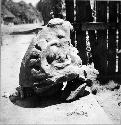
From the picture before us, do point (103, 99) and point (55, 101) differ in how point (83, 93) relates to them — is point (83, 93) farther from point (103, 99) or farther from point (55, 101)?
point (103, 99)

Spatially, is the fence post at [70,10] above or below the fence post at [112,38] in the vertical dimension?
above

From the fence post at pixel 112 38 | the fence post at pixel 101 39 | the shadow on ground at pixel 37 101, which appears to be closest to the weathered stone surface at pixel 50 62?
the shadow on ground at pixel 37 101

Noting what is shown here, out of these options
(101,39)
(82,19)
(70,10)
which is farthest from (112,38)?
(70,10)

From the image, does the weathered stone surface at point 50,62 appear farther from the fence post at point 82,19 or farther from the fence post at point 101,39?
the fence post at point 101,39

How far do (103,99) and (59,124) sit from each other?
2019mm

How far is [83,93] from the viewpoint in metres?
5.02

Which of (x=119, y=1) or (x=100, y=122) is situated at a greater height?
(x=119, y=1)

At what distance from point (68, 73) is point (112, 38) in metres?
2.51

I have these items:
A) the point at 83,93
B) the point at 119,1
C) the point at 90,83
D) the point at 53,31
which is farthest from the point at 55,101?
the point at 119,1

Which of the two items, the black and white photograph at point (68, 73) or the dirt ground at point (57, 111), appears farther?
the black and white photograph at point (68, 73)

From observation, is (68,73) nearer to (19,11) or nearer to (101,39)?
(101,39)

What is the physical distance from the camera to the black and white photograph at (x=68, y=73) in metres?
4.45

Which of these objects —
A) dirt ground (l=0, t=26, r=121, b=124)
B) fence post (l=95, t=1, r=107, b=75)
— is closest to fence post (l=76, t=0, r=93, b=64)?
fence post (l=95, t=1, r=107, b=75)

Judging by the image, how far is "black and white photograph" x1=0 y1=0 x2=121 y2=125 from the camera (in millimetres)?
4449
